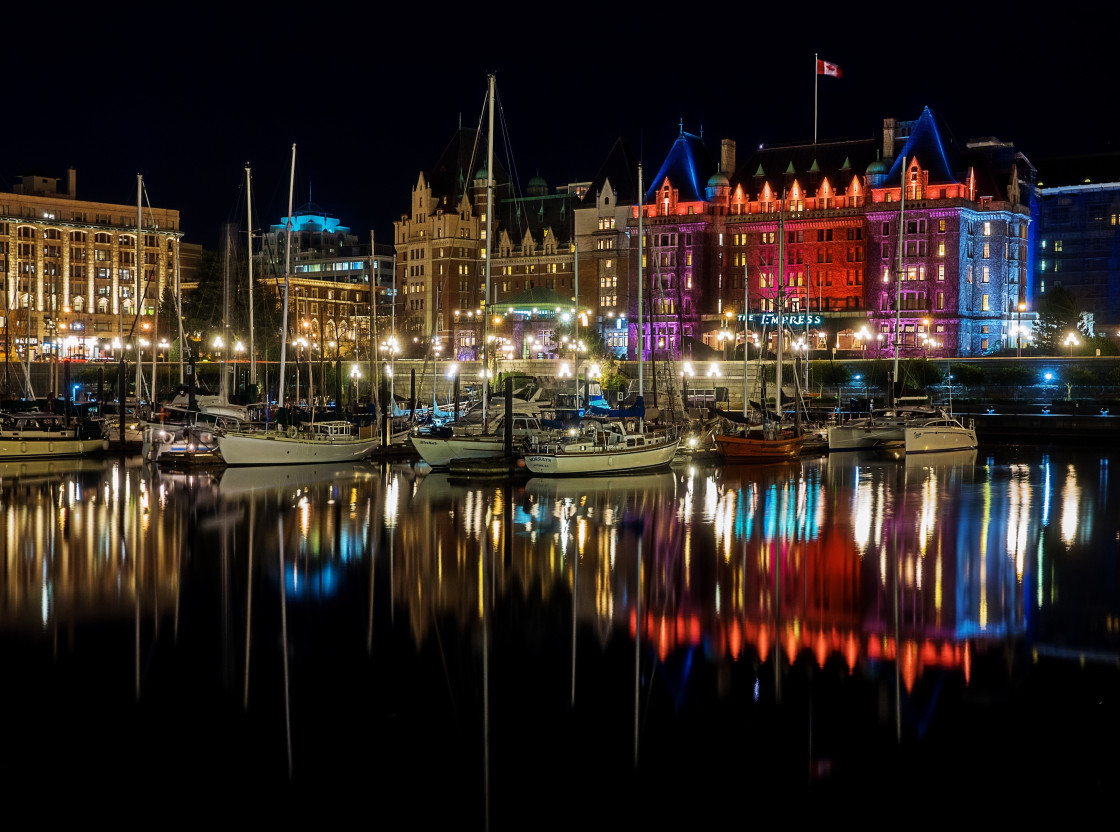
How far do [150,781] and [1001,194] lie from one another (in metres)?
105

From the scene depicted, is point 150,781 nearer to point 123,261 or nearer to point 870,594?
point 870,594

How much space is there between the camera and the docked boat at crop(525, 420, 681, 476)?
4816 centimetres

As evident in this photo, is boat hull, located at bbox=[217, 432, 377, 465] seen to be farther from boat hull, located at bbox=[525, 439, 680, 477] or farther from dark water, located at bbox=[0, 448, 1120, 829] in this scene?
dark water, located at bbox=[0, 448, 1120, 829]

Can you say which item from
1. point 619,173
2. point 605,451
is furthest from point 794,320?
point 605,451

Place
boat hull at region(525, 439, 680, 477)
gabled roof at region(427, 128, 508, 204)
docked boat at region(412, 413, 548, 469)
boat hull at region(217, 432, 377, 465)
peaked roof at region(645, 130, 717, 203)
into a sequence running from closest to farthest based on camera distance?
boat hull at region(525, 439, 680, 477) → docked boat at region(412, 413, 548, 469) → boat hull at region(217, 432, 377, 465) → peaked roof at region(645, 130, 717, 203) → gabled roof at region(427, 128, 508, 204)

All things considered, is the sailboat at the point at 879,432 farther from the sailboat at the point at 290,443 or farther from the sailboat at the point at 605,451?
the sailboat at the point at 290,443

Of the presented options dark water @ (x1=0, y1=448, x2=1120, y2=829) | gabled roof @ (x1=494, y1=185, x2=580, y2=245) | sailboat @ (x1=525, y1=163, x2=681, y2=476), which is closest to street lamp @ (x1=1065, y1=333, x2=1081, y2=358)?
sailboat @ (x1=525, y1=163, x2=681, y2=476)

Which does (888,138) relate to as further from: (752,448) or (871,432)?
(752,448)

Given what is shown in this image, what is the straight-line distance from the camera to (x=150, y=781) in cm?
1559

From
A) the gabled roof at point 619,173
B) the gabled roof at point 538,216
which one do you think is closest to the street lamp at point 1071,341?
the gabled roof at point 619,173

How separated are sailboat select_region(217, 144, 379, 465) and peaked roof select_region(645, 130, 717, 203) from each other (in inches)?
2517

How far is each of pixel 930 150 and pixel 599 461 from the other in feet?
225

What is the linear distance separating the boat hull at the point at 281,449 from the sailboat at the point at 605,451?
10.5 m

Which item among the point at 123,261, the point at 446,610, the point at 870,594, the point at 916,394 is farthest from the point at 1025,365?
the point at 123,261
